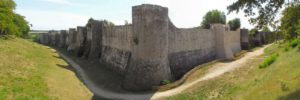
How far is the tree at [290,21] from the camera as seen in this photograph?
12.6 metres

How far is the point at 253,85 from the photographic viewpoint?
1686cm

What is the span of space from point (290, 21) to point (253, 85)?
5.16 meters

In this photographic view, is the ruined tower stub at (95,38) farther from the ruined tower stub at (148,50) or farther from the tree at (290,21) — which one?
the tree at (290,21)

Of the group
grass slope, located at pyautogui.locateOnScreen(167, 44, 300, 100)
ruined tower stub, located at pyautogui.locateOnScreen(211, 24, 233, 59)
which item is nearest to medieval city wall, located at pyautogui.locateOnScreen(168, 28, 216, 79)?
ruined tower stub, located at pyautogui.locateOnScreen(211, 24, 233, 59)

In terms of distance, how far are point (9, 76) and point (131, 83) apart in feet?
27.8

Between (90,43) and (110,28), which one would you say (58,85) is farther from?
(90,43)

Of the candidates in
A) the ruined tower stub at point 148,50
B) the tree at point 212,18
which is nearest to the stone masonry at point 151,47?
the ruined tower stub at point 148,50

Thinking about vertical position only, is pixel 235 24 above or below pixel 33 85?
above

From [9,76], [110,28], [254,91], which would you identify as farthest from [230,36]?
[9,76]

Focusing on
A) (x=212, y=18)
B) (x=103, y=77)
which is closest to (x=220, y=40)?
(x=103, y=77)

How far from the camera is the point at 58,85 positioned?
20297 millimetres

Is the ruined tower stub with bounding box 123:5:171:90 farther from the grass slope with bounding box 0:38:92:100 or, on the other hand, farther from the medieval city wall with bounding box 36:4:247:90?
the grass slope with bounding box 0:38:92:100

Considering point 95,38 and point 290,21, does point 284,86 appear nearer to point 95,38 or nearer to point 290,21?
point 290,21

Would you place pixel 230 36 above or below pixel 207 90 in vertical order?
above
